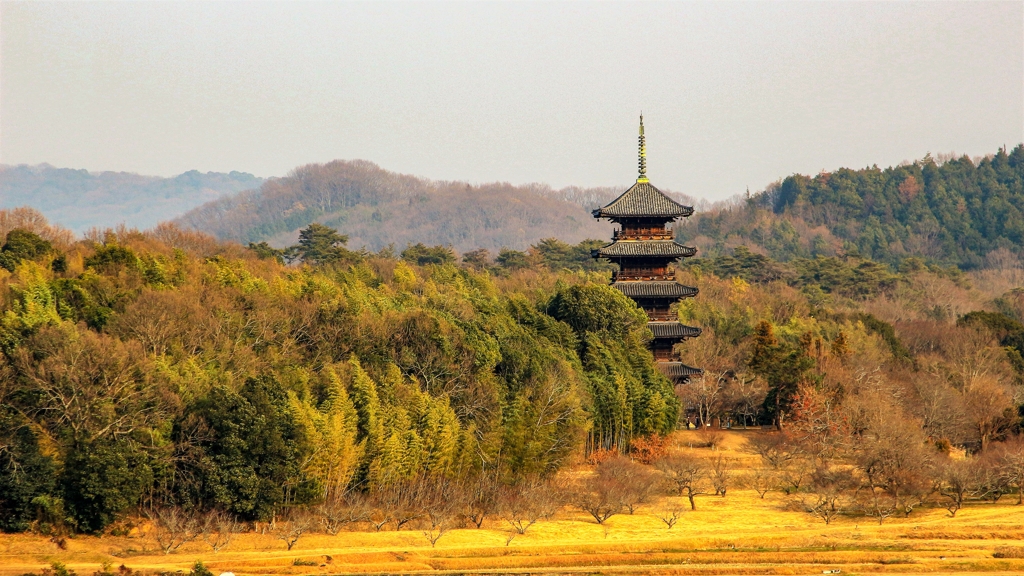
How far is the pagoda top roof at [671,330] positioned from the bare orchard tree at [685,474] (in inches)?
→ 375

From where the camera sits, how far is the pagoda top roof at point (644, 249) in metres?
51.7

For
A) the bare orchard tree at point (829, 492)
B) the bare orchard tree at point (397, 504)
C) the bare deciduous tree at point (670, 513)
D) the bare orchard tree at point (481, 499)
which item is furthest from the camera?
the bare orchard tree at point (829, 492)

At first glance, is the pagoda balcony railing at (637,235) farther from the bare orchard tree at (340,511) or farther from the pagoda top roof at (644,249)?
the bare orchard tree at (340,511)

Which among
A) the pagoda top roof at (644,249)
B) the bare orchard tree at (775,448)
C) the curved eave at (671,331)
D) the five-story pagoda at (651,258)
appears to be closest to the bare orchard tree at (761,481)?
the bare orchard tree at (775,448)

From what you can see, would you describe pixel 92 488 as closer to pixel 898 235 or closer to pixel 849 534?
pixel 849 534

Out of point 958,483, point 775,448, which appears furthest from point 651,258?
point 958,483

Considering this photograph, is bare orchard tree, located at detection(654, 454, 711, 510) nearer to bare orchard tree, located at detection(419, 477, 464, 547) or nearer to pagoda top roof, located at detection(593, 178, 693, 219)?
bare orchard tree, located at detection(419, 477, 464, 547)

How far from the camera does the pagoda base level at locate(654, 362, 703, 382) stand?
50.8 m

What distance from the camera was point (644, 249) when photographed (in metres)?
52.0

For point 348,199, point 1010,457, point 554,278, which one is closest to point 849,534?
point 1010,457

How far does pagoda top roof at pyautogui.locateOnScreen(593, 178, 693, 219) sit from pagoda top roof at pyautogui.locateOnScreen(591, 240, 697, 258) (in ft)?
3.87

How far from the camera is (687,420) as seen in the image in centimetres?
5266

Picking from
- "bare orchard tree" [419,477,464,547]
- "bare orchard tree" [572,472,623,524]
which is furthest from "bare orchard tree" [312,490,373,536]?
"bare orchard tree" [572,472,623,524]

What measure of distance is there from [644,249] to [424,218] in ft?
427
